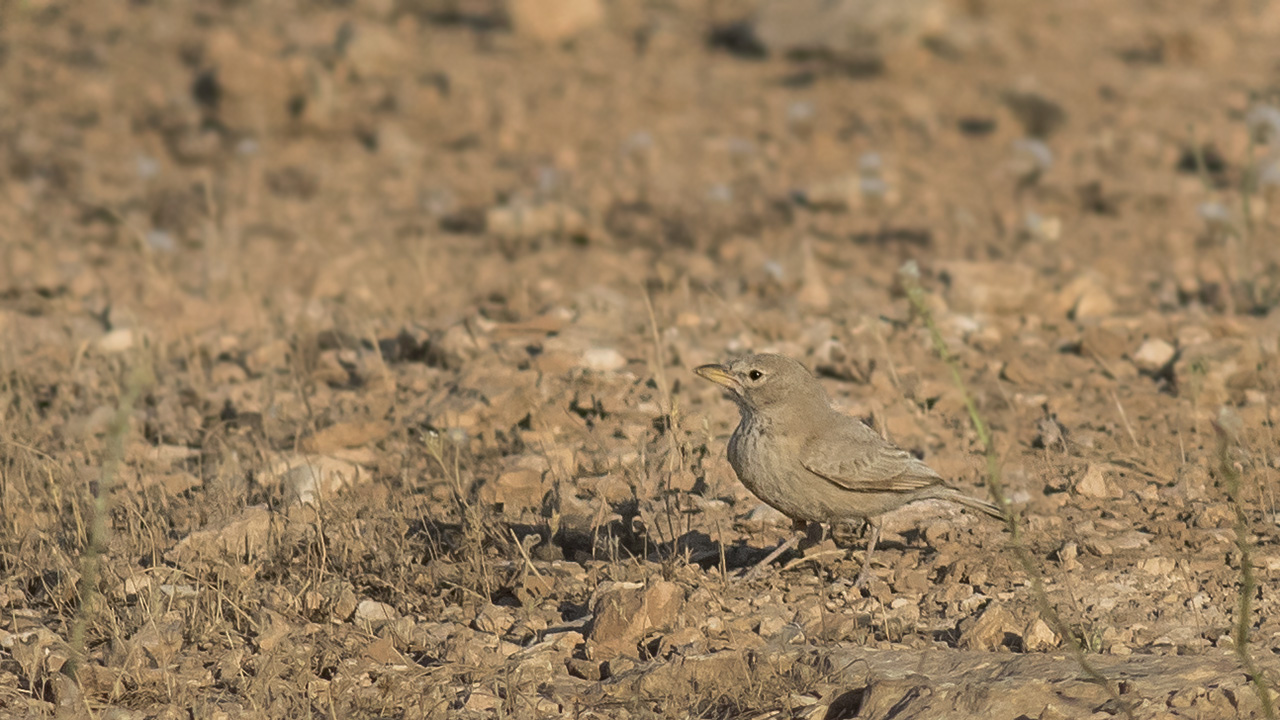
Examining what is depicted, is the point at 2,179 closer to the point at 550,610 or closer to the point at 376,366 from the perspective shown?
the point at 376,366

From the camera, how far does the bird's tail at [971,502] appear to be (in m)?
4.99

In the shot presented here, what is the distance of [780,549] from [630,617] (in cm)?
72

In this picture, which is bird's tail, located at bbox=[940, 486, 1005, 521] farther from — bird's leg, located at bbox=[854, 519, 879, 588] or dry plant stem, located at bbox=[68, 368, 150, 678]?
dry plant stem, located at bbox=[68, 368, 150, 678]

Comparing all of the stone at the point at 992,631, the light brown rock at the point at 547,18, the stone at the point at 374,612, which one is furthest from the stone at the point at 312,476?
the light brown rock at the point at 547,18

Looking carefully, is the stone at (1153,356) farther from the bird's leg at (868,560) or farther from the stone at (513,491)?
the stone at (513,491)

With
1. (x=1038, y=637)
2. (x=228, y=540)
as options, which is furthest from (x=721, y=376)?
(x=228, y=540)

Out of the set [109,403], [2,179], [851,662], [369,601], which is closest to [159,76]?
[2,179]

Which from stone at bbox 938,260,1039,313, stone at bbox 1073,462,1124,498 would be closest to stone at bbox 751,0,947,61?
stone at bbox 938,260,1039,313

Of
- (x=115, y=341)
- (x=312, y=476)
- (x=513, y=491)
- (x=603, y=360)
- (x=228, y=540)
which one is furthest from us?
(x=115, y=341)

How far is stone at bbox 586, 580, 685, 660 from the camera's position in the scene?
4.46 metres

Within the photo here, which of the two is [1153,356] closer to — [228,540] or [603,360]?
[603,360]

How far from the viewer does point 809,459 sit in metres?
4.94

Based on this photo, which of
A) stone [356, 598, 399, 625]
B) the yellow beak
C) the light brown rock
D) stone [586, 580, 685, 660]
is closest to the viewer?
stone [586, 580, 685, 660]

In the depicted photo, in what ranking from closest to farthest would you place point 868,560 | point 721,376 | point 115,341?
point 868,560
point 721,376
point 115,341
